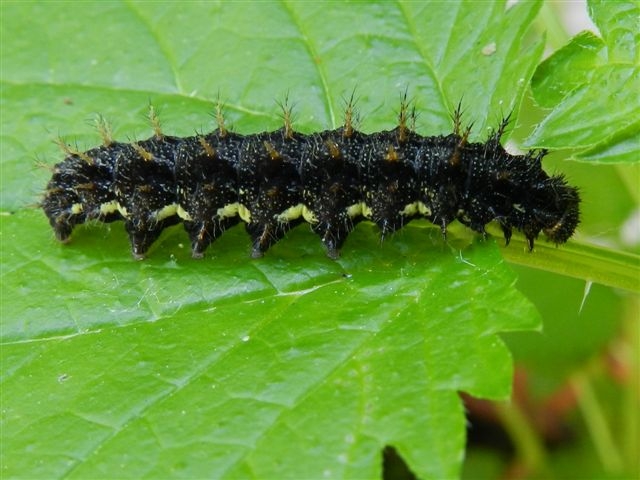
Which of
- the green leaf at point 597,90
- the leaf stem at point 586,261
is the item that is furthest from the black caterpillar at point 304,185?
the green leaf at point 597,90

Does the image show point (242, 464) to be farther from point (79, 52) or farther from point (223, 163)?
point (79, 52)

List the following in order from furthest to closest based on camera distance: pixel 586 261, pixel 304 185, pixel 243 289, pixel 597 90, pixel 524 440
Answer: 1. pixel 524 440
2. pixel 304 185
3. pixel 243 289
4. pixel 586 261
5. pixel 597 90

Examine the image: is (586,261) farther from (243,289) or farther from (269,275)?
(243,289)

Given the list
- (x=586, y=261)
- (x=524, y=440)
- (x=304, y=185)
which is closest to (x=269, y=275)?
(x=304, y=185)

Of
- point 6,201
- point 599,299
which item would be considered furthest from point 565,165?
point 6,201

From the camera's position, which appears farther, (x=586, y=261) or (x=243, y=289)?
(x=243, y=289)

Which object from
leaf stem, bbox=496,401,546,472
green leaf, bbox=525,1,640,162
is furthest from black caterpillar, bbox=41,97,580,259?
leaf stem, bbox=496,401,546,472

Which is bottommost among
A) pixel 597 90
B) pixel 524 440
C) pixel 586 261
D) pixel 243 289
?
pixel 524 440
